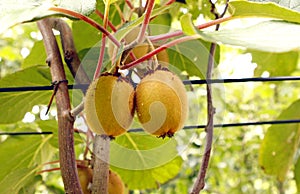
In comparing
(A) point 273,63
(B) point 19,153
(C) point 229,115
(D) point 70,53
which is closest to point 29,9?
(D) point 70,53

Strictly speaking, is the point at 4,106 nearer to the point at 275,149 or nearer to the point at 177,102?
the point at 177,102

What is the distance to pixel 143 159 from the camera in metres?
0.81

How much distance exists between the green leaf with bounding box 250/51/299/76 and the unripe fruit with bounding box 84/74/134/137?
1.83 feet

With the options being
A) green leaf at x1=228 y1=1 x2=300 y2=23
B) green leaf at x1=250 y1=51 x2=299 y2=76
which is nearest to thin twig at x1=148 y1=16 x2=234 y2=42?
green leaf at x1=228 y1=1 x2=300 y2=23

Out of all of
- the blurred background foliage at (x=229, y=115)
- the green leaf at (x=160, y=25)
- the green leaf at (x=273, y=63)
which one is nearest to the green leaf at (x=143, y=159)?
the blurred background foliage at (x=229, y=115)

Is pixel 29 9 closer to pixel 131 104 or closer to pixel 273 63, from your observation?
pixel 131 104

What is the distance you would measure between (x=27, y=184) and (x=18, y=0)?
360mm

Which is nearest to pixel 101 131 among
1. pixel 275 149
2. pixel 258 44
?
pixel 258 44

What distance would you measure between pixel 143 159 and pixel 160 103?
35 centimetres

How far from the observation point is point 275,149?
0.96 metres

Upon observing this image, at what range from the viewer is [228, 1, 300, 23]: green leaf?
39 cm

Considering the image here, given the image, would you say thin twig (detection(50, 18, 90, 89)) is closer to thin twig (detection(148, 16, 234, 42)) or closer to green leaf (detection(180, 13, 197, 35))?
thin twig (detection(148, 16, 234, 42))

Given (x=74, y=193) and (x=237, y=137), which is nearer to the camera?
(x=74, y=193)

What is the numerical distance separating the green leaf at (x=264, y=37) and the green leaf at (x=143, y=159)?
34 cm
